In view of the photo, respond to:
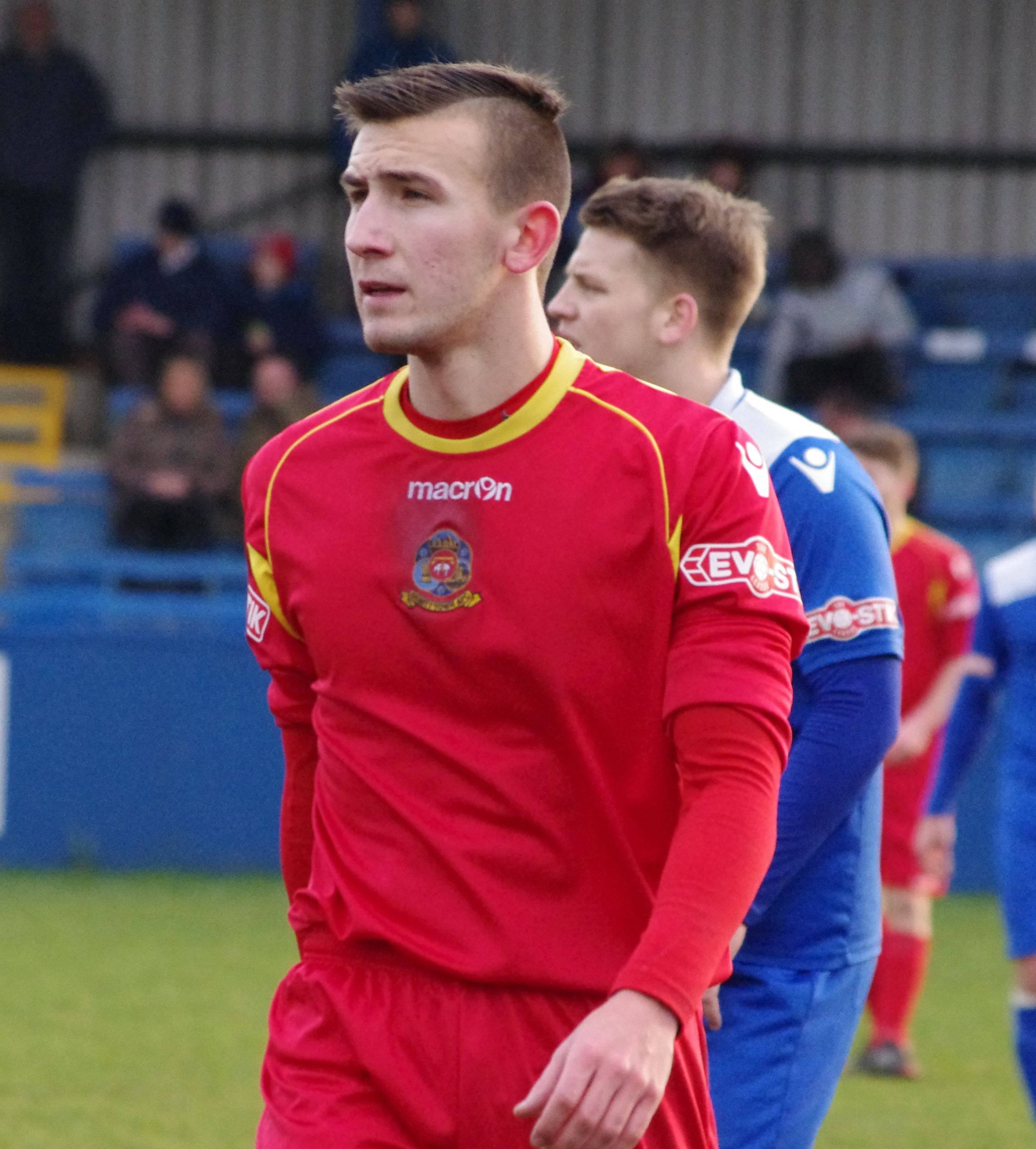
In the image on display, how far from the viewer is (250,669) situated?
1063 cm

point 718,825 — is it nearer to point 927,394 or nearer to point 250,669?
point 250,669

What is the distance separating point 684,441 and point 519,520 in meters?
0.23

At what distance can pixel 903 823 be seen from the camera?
730 cm

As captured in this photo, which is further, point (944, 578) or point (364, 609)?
point (944, 578)

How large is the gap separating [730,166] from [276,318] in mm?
3602

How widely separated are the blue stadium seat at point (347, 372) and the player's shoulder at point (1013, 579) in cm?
1024

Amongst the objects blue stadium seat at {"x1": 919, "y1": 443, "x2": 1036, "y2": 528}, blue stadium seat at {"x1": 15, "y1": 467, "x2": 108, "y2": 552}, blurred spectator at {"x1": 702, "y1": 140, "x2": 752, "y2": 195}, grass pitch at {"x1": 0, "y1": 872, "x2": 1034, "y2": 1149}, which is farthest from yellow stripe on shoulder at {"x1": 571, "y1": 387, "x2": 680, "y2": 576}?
blurred spectator at {"x1": 702, "y1": 140, "x2": 752, "y2": 195}

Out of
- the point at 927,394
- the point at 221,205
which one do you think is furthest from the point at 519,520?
the point at 221,205

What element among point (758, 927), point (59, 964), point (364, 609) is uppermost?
point (364, 609)

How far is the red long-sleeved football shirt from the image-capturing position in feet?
7.97

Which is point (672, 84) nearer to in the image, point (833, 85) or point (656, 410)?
point (833, 85)

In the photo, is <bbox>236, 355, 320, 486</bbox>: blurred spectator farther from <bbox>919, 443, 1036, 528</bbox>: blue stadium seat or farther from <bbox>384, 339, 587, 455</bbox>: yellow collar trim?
<bbox>384, 339, 587, 455</bbox>: yellow collar trim

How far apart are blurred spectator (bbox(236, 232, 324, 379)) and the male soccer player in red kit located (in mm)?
11839

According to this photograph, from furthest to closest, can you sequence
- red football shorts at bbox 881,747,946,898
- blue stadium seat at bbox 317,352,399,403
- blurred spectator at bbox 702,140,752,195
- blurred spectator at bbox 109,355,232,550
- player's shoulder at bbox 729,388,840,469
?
blue stadium seat at bbox 317,352,399,403 → blurred spectator at bbox 702,140,752,195 → blurred spectator at bbox 109,355,232,550 → red football shorts at bbox 881,747,946,898 → player's shoulder at bbox 729,388,840,469
